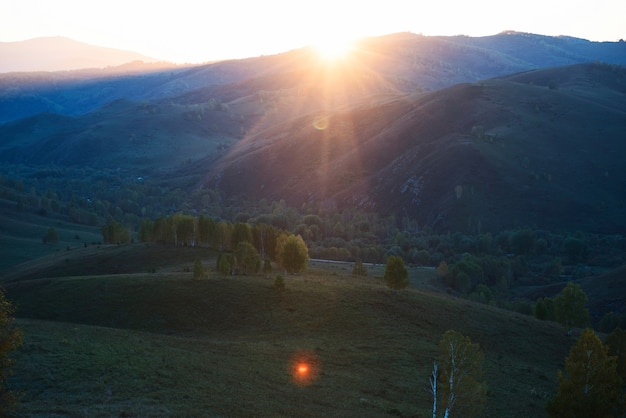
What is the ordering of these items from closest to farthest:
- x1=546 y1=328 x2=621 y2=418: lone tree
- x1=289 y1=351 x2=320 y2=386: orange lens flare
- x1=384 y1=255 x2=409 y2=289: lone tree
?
x1=546 y1=328 x2=621 y2=418: lone tree
x1=289 y1=351 x2=320 y2=386: orange lens flare
x1=384 y1=255 x2=409 y2=289: lone tree

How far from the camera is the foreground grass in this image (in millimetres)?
35312

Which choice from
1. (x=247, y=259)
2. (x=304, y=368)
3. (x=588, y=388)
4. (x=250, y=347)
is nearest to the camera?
(x=588, y=388)

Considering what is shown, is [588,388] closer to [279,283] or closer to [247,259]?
[279,283]

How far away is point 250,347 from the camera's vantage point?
52406 mm

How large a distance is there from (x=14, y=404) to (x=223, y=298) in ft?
144

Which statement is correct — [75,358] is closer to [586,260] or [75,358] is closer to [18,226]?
[18,226]

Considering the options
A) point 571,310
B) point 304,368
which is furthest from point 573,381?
point 571,310

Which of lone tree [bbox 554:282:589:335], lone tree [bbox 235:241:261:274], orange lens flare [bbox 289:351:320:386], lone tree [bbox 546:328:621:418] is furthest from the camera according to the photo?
lone tree [bbox 235:241:261:274]

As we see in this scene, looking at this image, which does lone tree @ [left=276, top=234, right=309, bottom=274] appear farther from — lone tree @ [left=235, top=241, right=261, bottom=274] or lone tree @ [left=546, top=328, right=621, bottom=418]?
lone tree @ [left=546, top=328, right=621, bottom=418]

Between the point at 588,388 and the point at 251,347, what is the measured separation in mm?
31125

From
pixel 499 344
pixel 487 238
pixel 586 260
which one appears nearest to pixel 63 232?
pixel 487 238

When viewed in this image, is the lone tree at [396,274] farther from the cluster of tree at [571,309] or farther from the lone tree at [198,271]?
the lone tree at [198,271]

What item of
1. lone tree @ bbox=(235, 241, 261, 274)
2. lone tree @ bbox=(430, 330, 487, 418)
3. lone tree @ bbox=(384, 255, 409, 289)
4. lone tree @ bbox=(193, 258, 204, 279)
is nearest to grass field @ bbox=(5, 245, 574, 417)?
lone tree @ bbox=(193, 258, 204, 279)

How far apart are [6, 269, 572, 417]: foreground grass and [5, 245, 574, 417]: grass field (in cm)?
16
